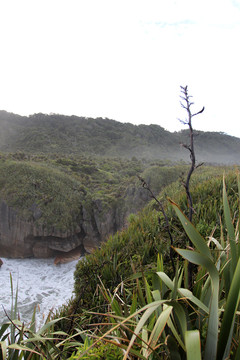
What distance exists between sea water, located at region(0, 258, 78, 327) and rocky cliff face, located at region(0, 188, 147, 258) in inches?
23.4

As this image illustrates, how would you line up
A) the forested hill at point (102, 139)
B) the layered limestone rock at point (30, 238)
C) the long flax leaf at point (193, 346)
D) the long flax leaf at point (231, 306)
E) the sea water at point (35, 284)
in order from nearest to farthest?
the long flax leaf at point (193, 346)
the long flax leaf at point (231, 306)
the sea water at point (35, 284)
the layered limestone rock at point (30, 238)
the forested hill at point (102, 139)

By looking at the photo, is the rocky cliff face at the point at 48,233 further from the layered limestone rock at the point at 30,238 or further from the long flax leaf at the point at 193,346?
the long flax leaf at the point at 193,346

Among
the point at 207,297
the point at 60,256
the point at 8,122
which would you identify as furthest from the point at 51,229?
the point at 8,122

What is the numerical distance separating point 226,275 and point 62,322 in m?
2.72

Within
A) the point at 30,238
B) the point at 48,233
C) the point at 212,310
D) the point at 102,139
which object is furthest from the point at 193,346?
the point at 102,139

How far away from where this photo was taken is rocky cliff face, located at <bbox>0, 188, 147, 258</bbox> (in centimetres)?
1180

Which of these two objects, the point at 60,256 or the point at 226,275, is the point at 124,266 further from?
the point at 60,256

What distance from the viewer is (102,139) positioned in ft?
144

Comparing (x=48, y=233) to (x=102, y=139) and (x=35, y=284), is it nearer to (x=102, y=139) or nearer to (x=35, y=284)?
(x=35, y=284)

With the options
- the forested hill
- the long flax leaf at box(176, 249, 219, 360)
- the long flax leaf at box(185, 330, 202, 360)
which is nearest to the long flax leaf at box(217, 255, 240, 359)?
the long flax leaf at box(176, 249, 219, 360)

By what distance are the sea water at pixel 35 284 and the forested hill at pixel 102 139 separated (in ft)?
86.7

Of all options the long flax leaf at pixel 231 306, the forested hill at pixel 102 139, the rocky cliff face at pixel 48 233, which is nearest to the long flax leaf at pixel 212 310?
the long flax leaf at pixel 231 306

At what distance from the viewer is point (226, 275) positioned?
1.13 meters

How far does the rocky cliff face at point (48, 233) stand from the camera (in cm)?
1180
